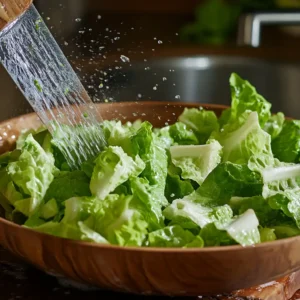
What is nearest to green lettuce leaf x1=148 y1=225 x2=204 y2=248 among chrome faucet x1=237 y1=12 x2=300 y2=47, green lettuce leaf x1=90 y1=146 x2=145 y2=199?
green lettuce leaf x1=90 y1=146 x2=145 y2=199

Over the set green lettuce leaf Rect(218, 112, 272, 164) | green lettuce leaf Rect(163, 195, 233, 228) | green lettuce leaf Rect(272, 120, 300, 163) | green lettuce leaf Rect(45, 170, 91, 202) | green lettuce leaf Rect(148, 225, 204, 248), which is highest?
green lettuce leaf Rect(148, 225, 204, 248)

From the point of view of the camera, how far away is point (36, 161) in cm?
115

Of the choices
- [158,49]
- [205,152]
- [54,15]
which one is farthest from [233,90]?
[158,49]

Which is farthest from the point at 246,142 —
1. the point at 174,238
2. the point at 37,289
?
the point at 37,289

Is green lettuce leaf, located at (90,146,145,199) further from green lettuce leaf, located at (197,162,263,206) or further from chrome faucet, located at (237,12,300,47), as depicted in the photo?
chrome faucet, located at (237,12,300,47)

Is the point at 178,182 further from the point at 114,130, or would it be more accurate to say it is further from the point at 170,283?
the point at 170,283

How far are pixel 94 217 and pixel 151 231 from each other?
8cm

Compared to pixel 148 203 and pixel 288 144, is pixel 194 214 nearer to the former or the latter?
pixel 148 203

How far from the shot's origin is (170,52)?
252 centimetres

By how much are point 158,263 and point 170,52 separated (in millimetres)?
1701

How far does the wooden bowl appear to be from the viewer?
0.88 metres

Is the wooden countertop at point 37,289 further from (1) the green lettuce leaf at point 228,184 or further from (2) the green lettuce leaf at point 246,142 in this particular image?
(2) the green lettuce leaf at point 246,142

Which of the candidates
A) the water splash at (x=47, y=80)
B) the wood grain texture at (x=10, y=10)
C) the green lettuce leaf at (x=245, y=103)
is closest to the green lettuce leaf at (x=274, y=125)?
the green lettuce leaf at (x=245, y=103)

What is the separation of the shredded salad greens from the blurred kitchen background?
213 mm
